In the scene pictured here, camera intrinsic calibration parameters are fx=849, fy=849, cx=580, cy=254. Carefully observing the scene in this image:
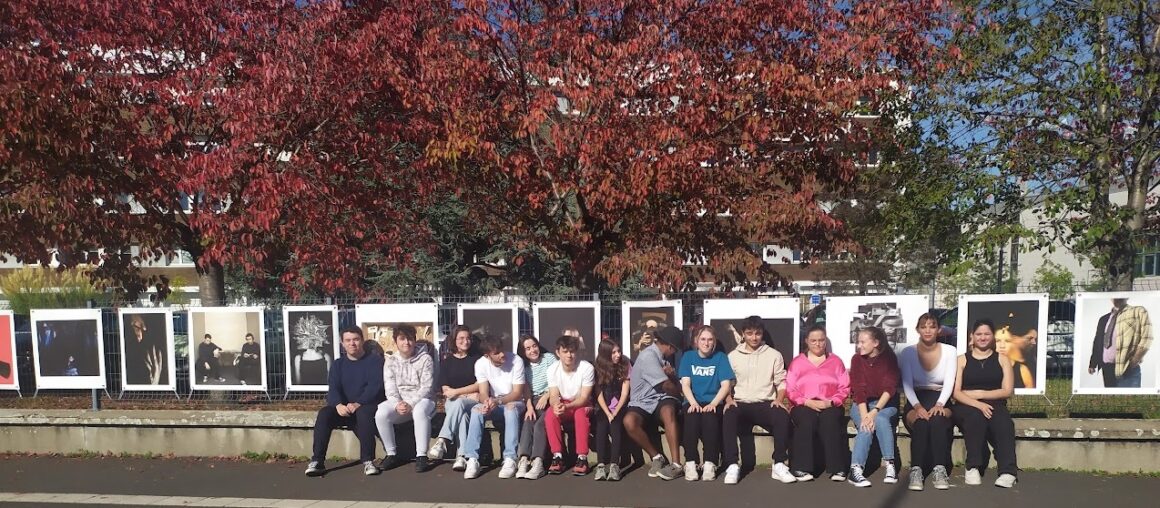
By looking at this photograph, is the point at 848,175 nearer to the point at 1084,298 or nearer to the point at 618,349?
the point at 1084,298

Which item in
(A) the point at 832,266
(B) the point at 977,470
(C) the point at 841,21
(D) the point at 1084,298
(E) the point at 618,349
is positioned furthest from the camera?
(A) the point at 832,266

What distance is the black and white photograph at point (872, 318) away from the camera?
7.48 metres

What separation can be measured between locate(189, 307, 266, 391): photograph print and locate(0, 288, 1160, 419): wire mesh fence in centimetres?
7

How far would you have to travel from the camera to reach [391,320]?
8.54 metres

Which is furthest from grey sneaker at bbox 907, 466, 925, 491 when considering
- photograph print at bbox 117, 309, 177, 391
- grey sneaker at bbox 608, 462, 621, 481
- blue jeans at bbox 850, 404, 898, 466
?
photograph print at bbox 117, 309, 177, 391

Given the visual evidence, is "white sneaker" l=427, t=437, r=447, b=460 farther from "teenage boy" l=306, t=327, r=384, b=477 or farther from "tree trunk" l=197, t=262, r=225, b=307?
"tree trunk" l=197, t=262, r=225, b=307

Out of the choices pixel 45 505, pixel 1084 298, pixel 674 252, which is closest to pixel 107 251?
pixel 45 505

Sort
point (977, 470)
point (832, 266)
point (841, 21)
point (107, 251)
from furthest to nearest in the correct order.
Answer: point (832, 266) → point (107, 251) → point (841, 21) → point (977, 470)

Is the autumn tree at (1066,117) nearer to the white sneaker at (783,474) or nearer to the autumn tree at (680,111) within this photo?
the autumn tree at (680,111)

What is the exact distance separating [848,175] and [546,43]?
11.3 feet

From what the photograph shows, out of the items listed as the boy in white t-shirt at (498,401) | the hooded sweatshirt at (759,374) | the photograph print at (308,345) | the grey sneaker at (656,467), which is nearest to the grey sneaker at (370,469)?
the boy in white t-shirt at (498,401)

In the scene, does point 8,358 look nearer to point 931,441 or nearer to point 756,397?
point 756,397

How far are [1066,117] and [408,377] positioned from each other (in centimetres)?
801

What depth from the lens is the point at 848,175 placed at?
8.91 meters
